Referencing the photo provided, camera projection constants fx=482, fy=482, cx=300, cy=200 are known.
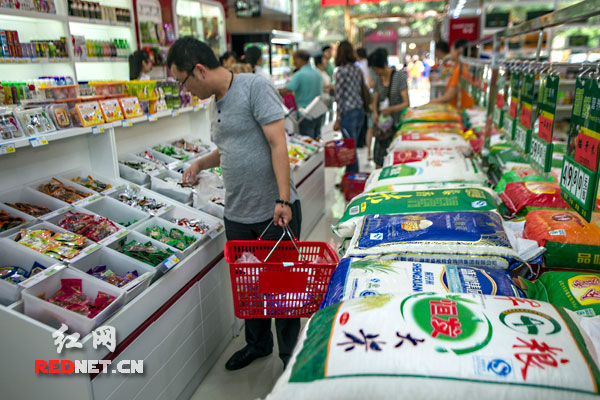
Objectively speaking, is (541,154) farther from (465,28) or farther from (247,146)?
(465,28)

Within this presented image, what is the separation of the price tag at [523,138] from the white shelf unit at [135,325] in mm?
1748

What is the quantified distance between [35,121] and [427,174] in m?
2.22

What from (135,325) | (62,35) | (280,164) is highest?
(62,35)

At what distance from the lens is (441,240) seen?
1880 millimetres

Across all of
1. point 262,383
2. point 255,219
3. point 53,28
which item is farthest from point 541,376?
point 53,28

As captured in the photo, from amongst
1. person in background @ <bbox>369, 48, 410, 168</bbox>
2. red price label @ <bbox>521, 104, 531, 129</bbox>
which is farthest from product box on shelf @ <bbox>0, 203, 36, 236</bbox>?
person in background @ <bbox>369, 48, 410, 168</bbox>

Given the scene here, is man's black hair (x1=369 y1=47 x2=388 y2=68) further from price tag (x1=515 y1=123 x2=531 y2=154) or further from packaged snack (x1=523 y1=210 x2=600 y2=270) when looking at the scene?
packaged snack (x1=523 y1=210 x2=600 y2=270)

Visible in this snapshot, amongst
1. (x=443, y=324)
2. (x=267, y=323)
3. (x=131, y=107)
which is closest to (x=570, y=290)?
(x=443, y=324)

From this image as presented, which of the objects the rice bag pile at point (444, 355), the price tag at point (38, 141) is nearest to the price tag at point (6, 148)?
the price tag at point (38, 141)

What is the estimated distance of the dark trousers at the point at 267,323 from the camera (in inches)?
101

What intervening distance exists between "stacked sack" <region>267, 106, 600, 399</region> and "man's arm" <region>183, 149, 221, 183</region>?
1.10 m

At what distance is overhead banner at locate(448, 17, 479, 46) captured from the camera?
30.0 ft

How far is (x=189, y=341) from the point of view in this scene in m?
2.61

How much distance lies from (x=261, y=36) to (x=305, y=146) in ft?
16.4
